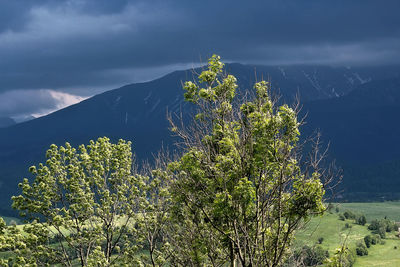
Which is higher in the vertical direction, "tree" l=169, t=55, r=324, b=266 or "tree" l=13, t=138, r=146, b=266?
"tree" l=169, t=55, r=324, b=266

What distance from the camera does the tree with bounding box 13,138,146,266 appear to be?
41781 millimetres

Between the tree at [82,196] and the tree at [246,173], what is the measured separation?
59.8 ft

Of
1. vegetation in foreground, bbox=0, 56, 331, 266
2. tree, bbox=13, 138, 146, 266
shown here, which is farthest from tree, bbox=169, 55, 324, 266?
tree, bbox=13, 138, 146, 266

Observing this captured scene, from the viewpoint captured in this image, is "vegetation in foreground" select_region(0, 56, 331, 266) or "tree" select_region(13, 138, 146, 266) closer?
"vegetation in foreground" select_region(0, 56, 331, 266)

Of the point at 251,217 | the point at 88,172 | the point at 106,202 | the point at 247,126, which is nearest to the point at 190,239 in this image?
the point at 251,217

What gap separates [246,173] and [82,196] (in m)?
23.5

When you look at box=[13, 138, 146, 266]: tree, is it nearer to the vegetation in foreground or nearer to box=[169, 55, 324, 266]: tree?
the vegetation in foreground

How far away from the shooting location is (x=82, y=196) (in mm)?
42000

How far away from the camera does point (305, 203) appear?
22500 mm

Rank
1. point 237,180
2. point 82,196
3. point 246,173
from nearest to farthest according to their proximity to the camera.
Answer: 1. point 237,180
2. point 246,173
3. point 82,196

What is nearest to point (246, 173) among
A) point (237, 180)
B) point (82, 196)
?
point (237, 180)

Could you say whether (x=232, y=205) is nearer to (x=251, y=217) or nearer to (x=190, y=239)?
(x=251, y=217)

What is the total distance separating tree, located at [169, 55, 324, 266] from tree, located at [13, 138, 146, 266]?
59.8 ft

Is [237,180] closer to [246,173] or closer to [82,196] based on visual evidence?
[246,173]
